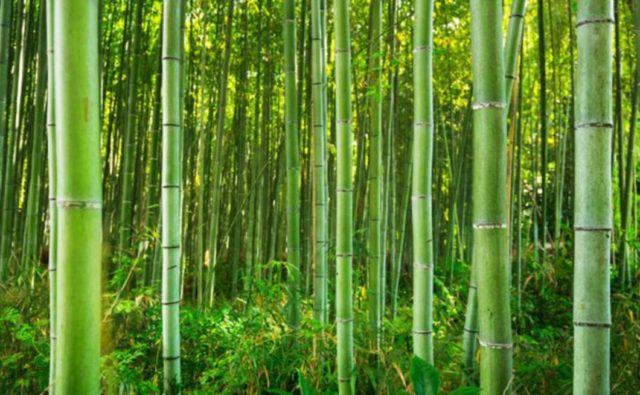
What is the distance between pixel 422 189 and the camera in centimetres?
199

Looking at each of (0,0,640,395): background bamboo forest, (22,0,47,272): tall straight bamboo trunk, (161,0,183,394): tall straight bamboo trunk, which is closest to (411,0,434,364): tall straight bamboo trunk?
(0,0,640,395): background bamboo forest

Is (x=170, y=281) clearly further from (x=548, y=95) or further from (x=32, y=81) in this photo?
(x=548, y=95)

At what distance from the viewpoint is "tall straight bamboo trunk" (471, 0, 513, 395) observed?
52.3 inches

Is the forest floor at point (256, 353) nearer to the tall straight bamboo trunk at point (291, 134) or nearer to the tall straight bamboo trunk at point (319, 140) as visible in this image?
the tall straight bamboo trunk at point (291, 134)

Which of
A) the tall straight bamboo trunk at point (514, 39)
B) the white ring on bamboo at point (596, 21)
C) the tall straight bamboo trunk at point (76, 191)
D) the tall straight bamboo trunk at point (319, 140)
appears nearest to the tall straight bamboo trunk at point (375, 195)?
the tall straight bamboo trunk at point (319, 140)

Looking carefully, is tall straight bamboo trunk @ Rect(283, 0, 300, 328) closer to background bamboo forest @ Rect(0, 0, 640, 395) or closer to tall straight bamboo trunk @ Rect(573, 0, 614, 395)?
background bamboo forest @ Rect(0, 0, 640, 395)

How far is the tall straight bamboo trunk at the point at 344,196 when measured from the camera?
2.14 m

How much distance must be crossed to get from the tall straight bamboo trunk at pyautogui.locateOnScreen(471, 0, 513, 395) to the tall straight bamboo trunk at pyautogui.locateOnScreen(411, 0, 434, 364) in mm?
580

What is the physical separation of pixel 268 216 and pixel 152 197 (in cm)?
89

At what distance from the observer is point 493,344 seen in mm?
1367

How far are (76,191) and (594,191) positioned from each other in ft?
2.94

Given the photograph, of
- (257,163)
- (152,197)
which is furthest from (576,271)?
(257,163)

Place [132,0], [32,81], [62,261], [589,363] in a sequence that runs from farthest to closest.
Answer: [32,81] < [132,0] < [589,363] < [62,261]

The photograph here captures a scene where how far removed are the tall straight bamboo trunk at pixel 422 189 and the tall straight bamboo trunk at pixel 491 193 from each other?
1.90 ft
